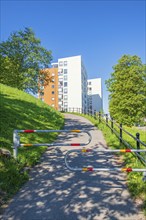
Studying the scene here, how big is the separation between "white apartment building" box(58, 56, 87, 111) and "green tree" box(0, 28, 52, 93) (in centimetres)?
5660

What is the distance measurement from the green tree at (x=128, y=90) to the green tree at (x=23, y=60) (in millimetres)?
11917

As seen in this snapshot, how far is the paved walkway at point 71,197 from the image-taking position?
5.11m

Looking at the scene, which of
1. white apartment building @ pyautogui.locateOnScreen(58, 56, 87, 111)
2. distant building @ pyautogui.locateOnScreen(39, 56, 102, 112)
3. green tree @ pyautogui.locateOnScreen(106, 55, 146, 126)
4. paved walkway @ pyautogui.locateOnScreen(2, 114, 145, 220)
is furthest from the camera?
distant building @ pyautogui.locateOnScreen(39, 56, 102, 112)

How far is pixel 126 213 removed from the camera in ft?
16.8

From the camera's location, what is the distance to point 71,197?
5.93 m

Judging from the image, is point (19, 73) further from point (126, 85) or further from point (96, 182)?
point (96, 182)

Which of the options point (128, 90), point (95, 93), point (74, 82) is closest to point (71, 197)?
point (128, 90)

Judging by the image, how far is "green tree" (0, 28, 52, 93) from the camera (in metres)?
40.2

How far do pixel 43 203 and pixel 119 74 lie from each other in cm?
3695

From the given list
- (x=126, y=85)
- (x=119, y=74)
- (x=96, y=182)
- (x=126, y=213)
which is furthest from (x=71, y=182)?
(x=119, y=74)

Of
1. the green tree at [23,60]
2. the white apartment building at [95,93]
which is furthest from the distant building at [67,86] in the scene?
the green tree at [23,60]

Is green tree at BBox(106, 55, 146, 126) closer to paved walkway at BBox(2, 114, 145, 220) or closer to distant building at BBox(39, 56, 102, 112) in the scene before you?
paved walkway at BBox(2, 114, 145, 220)

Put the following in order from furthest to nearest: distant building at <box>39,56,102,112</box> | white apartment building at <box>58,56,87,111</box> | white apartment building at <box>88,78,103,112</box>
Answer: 1. white apartment building at <box>88,78,103,112</box>
2. distant building at <box>39,56,102,112</box>
3. white apartment building at <box>58,56,87,111</box>

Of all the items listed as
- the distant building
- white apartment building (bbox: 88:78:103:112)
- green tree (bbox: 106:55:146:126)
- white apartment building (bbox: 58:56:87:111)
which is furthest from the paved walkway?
white apartment building (bbox: 88:78:103:112)
